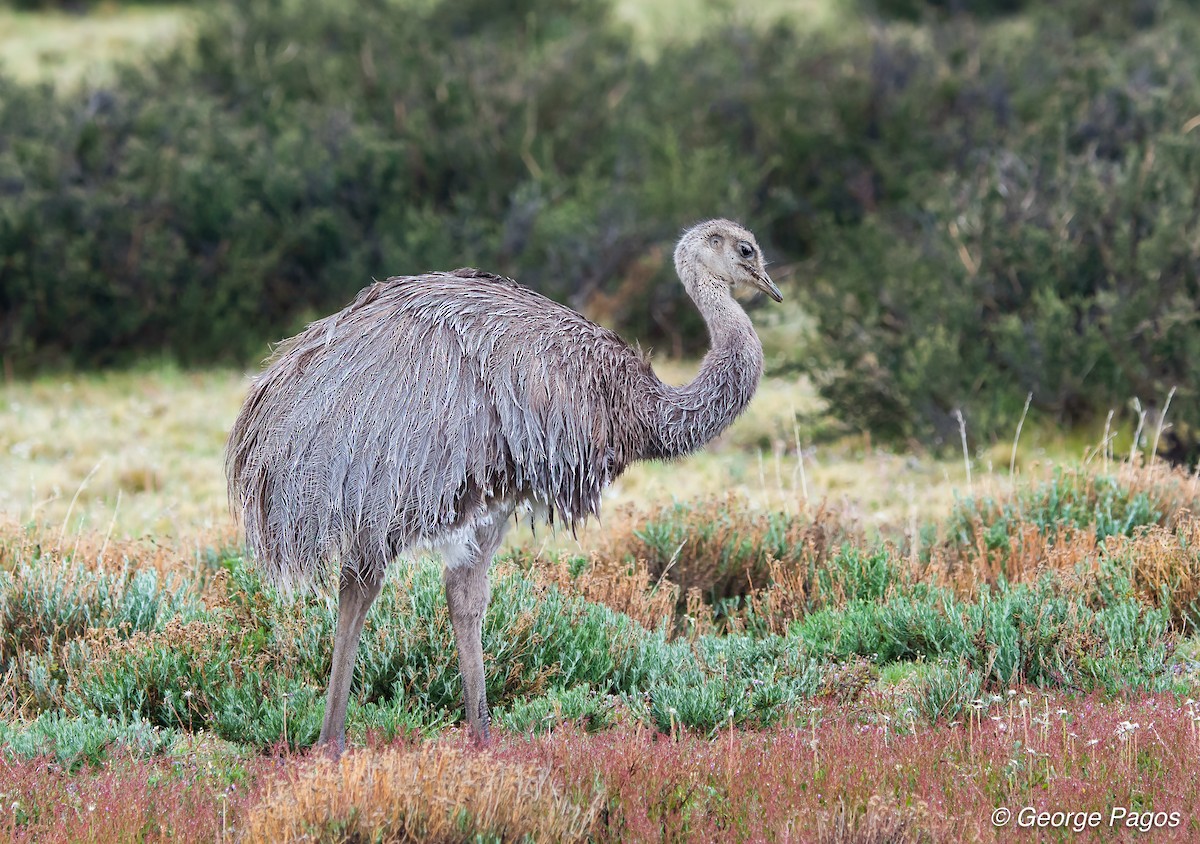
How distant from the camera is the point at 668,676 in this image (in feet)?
19.3

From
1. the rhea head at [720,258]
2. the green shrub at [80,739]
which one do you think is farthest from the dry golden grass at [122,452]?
the rhea head at [720,258]

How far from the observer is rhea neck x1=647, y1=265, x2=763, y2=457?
5.41 m

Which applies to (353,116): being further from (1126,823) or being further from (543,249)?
(1126,823)

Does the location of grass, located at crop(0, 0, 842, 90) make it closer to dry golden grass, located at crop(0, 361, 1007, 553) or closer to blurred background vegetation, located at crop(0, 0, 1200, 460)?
blurred background vegetation, located at crop(0, 0, 1200, 460)

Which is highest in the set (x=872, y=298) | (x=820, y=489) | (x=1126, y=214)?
(x=1126, y=214)

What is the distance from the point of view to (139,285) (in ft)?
44.1

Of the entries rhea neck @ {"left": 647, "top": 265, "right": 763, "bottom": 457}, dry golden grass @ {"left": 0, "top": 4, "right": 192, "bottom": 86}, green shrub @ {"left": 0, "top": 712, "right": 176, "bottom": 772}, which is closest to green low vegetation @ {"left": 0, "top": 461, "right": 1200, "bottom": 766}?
green shrub @ {"left": 0, "top": 712, "right": 176, "bottom": 772}

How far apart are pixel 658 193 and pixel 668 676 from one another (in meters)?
8.64

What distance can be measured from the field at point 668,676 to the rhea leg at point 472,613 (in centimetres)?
12

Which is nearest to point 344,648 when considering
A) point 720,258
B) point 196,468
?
point 720,258

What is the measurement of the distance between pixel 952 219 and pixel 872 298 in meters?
0.85

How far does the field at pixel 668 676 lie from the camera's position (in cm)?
431

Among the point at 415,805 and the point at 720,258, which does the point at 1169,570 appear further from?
the point at 415,805

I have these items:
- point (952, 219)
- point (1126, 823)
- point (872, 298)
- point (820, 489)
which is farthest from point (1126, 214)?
point (1126, 823)
